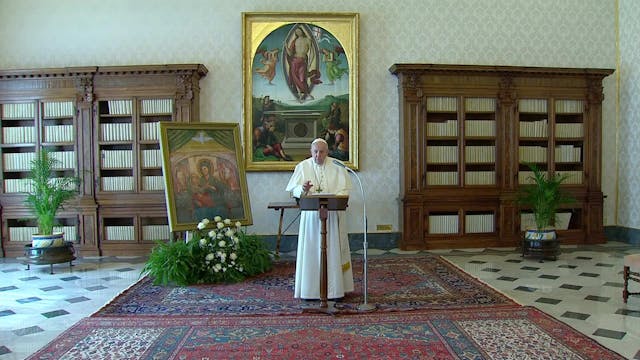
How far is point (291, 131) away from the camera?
26.5 feet

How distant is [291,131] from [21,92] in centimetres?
446

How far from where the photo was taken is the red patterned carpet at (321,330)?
3557 mm

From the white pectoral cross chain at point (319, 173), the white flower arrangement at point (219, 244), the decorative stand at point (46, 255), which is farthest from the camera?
the decorative stand at point (46, 255)

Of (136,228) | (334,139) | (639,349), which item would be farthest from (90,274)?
(639,349)

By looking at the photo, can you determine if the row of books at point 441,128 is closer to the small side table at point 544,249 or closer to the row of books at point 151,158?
the small side table at point 544,249

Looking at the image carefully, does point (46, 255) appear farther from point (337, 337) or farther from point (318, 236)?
point (337, 337)

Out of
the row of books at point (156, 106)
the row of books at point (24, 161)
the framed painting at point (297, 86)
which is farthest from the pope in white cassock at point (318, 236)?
the row of books at point (24, 161)

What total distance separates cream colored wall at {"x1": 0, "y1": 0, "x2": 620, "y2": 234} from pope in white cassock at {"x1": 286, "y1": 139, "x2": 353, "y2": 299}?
291 centimetres

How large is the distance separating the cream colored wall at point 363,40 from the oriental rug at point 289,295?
2.24 m

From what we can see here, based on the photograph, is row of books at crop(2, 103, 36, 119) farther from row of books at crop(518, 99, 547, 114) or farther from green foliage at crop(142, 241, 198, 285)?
row of books at crop(518, 99, 547, 114)

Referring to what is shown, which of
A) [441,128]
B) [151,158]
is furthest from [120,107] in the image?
[441,128]

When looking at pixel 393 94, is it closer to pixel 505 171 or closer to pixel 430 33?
pixel 430 33

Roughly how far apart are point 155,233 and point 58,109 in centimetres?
259

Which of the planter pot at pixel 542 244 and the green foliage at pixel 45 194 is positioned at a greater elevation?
the green foliage at pixel 45 194
